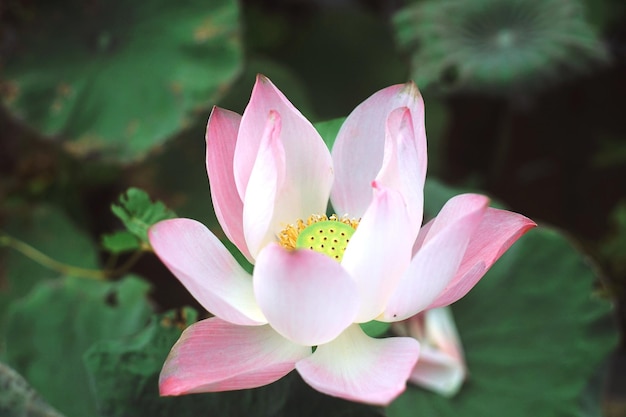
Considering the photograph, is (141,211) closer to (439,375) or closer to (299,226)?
(299,226)

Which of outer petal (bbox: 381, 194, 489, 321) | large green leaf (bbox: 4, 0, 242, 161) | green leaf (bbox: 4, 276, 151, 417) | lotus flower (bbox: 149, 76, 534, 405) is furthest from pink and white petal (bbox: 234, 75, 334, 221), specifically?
large green leaf (bbox: 4, 0, 242, 161)

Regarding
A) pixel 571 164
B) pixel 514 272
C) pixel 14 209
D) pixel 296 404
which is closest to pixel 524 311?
pixel 514 272

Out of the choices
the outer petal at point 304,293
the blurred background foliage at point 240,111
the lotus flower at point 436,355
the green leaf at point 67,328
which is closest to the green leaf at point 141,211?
the blurred background foliage at point 240,111

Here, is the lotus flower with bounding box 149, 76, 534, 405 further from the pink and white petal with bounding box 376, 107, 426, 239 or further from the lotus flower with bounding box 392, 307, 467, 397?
the lotus flower with bounding box 392, 307, 467, 397

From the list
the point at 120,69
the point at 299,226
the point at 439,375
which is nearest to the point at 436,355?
the point at 439,375

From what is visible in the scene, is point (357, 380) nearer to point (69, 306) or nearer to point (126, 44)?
point (69, 306)

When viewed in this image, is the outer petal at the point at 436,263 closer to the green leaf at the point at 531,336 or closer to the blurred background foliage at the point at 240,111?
the blurred background foliage at the point at 240,111
